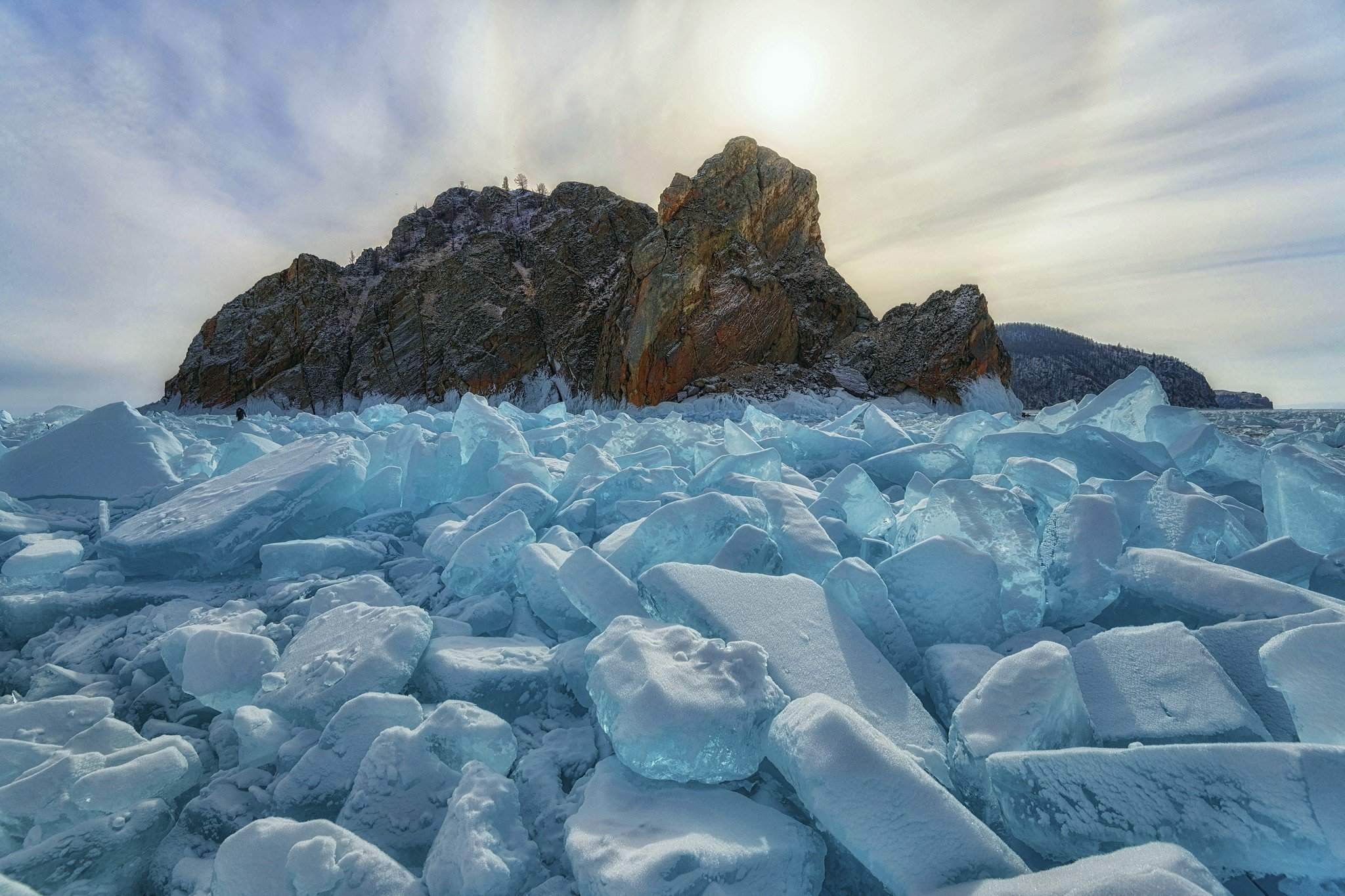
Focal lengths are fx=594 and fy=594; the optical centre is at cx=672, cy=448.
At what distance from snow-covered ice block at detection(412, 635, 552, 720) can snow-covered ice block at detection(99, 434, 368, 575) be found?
0.97m

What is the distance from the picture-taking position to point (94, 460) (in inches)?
92.2

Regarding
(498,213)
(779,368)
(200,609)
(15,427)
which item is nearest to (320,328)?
(498,213)

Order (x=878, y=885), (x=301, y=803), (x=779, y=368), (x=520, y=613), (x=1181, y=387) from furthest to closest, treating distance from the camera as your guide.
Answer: (x=1181, y=387) → (x=779, y=368) → (x=520, y=613) → (x=301, y=803) → (x=878, y=885)

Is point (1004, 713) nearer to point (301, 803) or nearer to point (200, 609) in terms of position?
point (301, 803)

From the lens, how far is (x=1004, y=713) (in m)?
0.67

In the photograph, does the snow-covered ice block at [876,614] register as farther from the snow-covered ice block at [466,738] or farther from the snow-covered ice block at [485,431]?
the snow-covered ice block at [485,431]

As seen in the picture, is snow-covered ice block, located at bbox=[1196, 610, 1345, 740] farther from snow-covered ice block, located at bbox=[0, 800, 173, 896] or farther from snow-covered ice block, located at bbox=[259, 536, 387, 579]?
snow-covered ice block, located at bbox=[259, 536, 387, 579]

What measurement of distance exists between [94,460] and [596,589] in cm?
251

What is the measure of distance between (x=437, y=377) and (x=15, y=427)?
754 inches

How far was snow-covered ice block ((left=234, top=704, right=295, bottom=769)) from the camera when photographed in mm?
854

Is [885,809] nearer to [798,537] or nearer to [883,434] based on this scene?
[798,537]

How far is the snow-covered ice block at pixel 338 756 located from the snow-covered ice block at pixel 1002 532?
0.99 metres

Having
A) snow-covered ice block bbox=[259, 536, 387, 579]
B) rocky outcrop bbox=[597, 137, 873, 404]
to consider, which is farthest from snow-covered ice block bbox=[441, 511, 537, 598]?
rocky outcrop bbox=[597, 137, 873, 404]

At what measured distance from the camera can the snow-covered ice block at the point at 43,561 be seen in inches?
58.7
